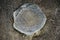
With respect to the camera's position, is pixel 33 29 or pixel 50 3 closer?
pixel 33 29

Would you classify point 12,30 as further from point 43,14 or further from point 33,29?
point 43,14

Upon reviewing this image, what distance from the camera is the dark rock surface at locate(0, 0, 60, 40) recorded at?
132 centimetres

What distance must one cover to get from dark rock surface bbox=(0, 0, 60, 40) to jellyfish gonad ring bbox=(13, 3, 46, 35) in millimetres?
42

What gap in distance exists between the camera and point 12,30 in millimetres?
1345

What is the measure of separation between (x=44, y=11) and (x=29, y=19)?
6.0 inches

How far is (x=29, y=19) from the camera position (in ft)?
4.52

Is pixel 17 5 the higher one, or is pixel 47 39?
pixel 17 5

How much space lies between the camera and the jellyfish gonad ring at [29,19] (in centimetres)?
133

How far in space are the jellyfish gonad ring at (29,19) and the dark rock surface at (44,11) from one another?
4 cm

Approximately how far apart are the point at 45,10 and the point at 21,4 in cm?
21

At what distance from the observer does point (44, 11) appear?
1.43 meters

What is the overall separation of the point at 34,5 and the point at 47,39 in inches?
12.6

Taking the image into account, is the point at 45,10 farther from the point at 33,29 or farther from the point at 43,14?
the point at 33,29

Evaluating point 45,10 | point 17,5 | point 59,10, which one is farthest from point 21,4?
point 59,10
